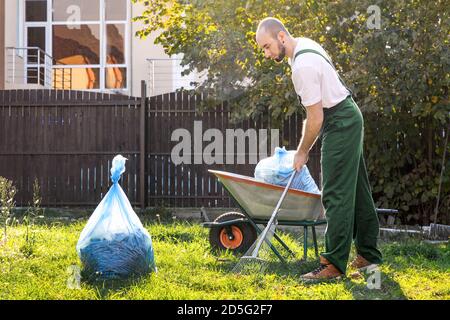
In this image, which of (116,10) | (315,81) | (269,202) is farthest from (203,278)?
(116,10)

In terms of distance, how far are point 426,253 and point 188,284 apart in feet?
8.08

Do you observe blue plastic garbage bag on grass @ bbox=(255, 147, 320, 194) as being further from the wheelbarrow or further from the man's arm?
the man's arm

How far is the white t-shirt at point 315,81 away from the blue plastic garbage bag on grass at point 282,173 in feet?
4.41

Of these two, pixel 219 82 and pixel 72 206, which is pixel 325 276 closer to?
pixel 219 82

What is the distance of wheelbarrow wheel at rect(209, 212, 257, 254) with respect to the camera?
5.48 meters

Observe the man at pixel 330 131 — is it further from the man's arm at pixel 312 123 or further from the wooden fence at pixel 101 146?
the wooden fence at pixel 101 146

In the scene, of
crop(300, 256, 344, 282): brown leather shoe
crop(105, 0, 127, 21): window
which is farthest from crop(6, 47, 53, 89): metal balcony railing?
crop(300, 256, 344, 282): brown leather shoe

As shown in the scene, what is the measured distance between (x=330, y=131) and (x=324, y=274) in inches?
36.7

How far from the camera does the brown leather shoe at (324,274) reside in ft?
13.9

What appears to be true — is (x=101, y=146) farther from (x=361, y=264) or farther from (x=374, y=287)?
(x=374, y=287)

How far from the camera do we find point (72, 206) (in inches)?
406

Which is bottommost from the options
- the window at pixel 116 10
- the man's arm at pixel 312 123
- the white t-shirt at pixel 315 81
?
the man's arm at pixel 312 123

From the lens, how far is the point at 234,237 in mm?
5523

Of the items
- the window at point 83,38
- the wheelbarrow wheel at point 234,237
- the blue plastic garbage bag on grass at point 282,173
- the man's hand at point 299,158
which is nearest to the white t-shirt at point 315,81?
the man's hand at point 299,158
